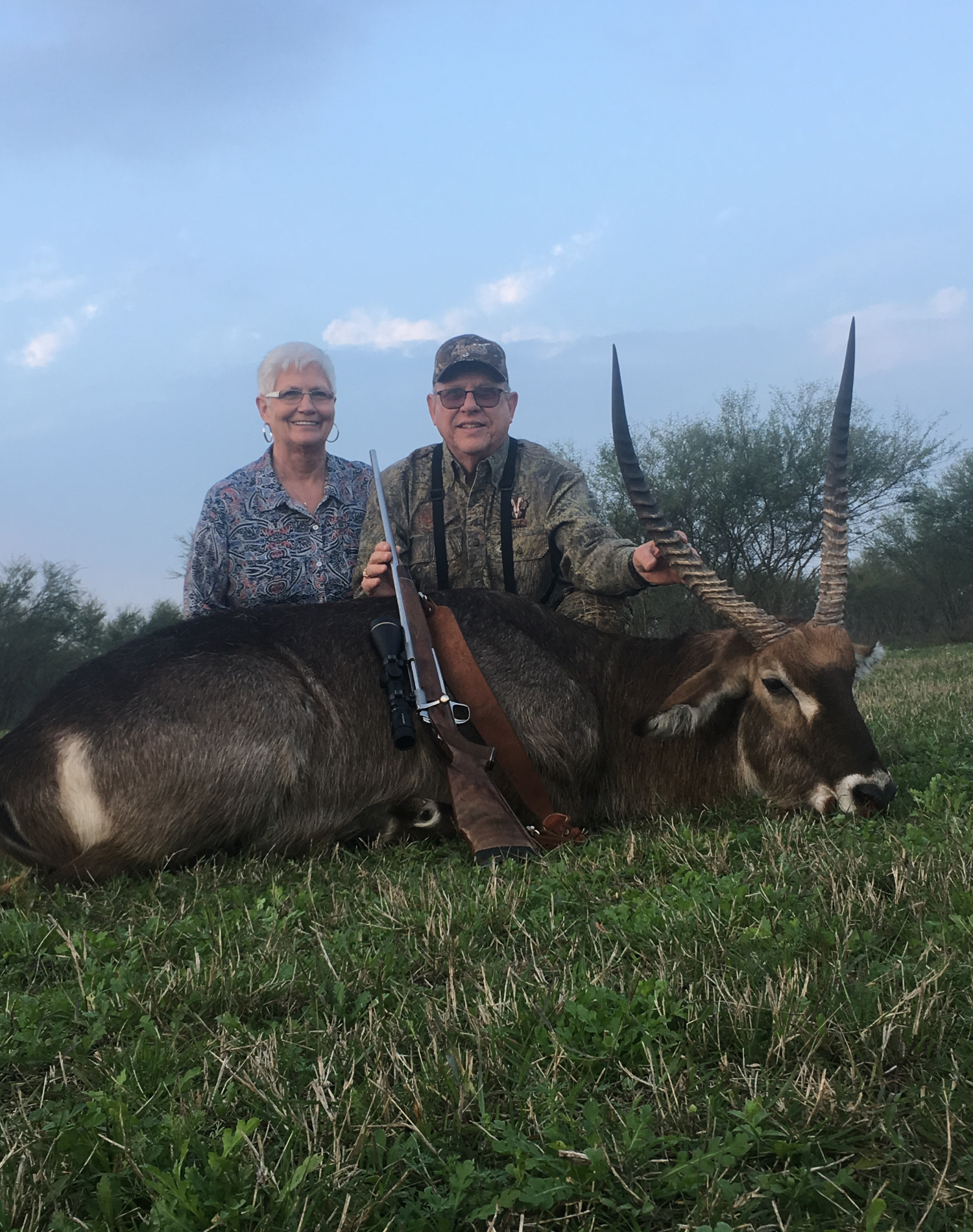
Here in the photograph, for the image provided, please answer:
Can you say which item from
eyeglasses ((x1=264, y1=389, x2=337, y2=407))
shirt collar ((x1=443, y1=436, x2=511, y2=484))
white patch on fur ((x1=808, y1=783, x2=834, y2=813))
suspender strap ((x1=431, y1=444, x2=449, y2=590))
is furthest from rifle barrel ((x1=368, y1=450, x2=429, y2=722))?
eyeglasses ((x1=264, y1=389, x2=337, y2=407))

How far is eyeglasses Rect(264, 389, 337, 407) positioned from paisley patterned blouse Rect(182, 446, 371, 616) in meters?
0.50

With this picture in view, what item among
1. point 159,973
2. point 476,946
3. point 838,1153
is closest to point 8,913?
point 159,973

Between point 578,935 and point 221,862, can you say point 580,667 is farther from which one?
point 578,935

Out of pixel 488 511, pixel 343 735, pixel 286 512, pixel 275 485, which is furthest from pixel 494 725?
pixel 275 485

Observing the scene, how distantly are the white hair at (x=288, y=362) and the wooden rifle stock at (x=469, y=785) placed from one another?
9.07 feet

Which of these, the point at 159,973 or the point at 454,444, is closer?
the point at 159,973

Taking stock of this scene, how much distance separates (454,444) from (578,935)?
391 cm

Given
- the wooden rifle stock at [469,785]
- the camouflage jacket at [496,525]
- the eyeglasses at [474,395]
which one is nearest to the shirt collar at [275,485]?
the camouflage jacket at [496,525]

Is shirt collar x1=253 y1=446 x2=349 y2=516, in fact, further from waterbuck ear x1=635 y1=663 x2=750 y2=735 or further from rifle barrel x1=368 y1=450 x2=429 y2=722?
waterbuck ear x1=635 y1=663 x2=750 y2=735

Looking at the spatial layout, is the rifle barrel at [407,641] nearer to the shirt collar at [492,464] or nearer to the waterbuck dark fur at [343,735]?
the waterbuck dark fur at [343,735]

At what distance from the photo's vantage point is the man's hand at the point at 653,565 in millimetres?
4673

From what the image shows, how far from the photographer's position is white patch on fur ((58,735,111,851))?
3.71m

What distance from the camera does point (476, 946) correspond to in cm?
246

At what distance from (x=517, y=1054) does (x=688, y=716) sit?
253 centimetres
